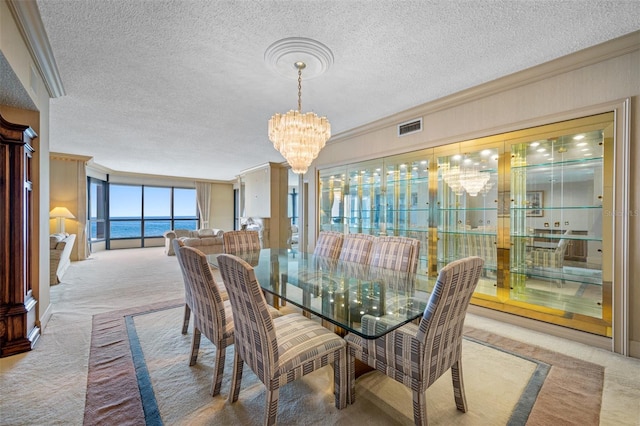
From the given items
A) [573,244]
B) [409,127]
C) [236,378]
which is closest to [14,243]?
[236,378]

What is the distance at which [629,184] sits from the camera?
2.22 m

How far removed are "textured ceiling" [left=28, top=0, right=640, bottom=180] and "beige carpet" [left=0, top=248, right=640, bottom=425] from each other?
256 cm

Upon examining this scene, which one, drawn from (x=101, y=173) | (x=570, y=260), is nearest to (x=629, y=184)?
(x=570, y=260)

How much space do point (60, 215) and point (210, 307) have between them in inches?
267

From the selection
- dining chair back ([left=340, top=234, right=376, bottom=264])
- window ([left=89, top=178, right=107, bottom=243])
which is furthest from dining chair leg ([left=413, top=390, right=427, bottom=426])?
window ([left=89, top=178, right=107, bottom=243])

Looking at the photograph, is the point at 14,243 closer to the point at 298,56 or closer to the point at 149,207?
the point at 298,56

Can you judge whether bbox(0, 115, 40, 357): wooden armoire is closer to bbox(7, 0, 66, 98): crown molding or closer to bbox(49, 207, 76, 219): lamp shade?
bbox(7, 0, 66, 98): crown molding

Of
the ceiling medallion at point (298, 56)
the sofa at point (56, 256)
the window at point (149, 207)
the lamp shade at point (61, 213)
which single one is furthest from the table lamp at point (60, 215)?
the ceiling medallion at point (298, 56)

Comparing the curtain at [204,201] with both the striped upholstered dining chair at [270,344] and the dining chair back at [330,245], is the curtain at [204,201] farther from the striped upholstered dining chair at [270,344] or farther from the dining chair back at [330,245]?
the striped upholstered dining chair at [270,344]

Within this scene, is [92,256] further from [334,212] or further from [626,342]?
[626,342]

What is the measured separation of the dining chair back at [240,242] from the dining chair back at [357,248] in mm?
1326

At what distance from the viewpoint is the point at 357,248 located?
9.94 ft

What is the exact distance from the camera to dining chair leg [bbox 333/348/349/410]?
1.61 metres

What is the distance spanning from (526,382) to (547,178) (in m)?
2.06
